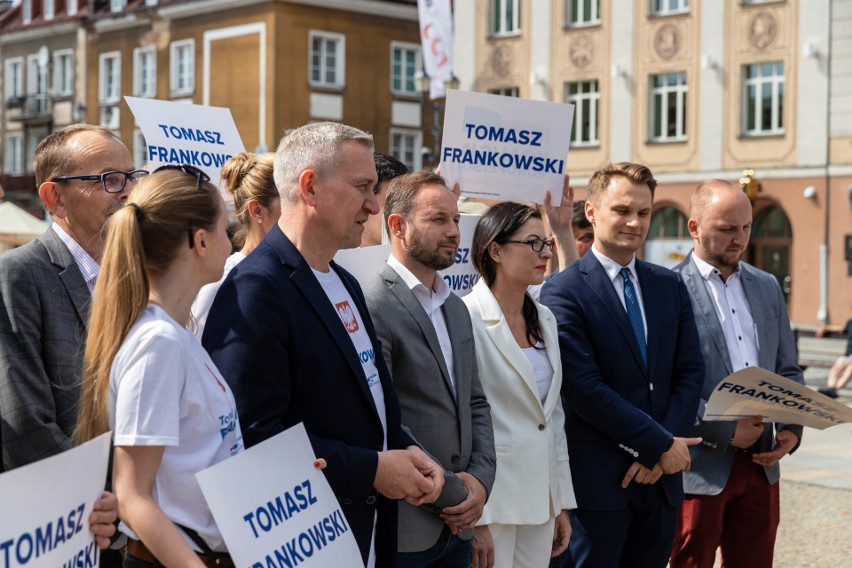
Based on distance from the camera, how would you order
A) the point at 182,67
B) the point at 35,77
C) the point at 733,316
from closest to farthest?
the point at 733,316, the point at 182,67, the point at 35,77

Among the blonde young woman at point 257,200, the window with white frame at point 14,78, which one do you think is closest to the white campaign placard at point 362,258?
the blonde young woman at point 257,200

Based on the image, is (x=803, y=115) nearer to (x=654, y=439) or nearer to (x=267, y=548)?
(x=654, y=439)

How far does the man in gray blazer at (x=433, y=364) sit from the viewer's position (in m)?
4.25

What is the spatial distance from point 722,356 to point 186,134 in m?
2.85

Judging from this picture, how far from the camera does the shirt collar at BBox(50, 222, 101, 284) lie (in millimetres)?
3777

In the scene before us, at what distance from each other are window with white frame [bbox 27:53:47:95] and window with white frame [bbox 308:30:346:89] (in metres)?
16.7

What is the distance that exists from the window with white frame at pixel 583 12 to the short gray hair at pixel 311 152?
32.2 metres

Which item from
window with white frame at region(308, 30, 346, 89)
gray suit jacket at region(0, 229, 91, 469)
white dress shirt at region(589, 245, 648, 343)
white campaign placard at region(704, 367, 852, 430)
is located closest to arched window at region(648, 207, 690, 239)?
window with white frame at region(308, 30, 346, 89)

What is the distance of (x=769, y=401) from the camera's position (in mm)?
5156

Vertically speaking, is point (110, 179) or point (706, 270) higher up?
point (110, 179)

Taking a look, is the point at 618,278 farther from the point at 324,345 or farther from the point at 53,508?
the point at 53,508

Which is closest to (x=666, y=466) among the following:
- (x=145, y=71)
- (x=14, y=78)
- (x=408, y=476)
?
(x=408, y=476)

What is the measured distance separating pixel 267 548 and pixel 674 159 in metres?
31.7

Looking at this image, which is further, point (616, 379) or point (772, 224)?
point (772, 224)
